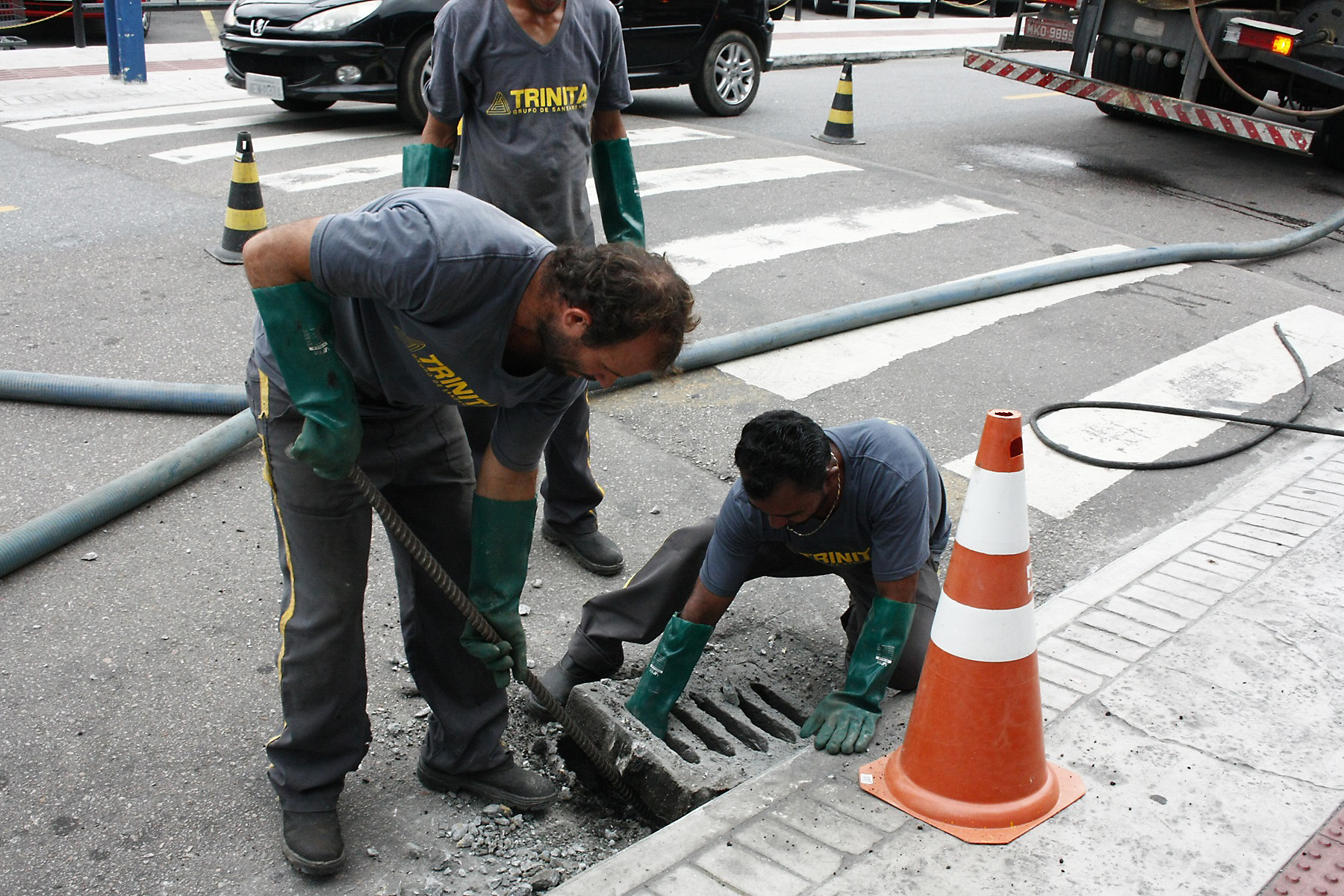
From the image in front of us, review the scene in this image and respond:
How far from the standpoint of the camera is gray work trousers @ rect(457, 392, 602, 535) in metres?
3.77

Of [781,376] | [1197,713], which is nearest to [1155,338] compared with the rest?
[781,376]

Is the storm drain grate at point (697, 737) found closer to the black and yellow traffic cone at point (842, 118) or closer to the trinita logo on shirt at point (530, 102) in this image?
the trinita logo on shirt at point (530, 102)

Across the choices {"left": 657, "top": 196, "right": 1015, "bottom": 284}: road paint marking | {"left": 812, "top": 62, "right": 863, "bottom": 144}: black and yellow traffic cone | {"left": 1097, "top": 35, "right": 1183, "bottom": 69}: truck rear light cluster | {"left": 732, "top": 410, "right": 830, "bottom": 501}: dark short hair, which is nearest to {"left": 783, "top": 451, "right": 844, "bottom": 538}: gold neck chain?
{"left": 732, "top": 410, "right": 830, "bottom": 501}: dark short hair

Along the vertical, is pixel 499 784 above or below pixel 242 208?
below

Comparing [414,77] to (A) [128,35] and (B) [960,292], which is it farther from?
(B) [960,292]

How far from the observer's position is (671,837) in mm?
2525

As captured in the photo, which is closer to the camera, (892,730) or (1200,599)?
(892,730)

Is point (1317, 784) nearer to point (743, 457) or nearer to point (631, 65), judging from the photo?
point (743, 457)

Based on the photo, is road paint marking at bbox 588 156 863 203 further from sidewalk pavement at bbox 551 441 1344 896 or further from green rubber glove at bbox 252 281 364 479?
green rubber glove at bbox 252 281 364 479

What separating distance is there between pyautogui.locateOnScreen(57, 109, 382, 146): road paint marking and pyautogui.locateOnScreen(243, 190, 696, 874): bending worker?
266 inches

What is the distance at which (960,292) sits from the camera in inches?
239

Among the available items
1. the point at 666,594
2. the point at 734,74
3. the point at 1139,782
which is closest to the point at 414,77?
the point at 734,74

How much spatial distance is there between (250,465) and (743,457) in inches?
86.7

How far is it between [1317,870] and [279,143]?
7.78m
